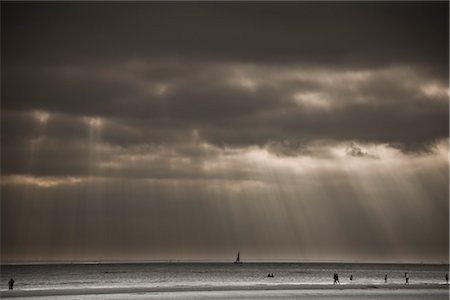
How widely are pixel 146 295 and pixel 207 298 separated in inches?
314

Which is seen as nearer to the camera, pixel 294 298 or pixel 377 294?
pixel 294 298

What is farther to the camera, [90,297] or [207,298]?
[90,297]

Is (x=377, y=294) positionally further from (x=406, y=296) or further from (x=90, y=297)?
(x=90, y=297)

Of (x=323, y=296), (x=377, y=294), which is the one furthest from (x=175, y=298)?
(x=377, y=294)

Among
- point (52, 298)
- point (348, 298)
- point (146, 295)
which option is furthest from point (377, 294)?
point (52, 298)

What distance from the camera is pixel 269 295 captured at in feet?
169

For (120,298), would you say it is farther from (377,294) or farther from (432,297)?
(432,297)

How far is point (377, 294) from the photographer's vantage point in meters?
→ 54.6

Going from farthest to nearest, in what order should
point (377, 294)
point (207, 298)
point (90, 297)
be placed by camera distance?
point (377, 294) < point (90, 297) < point (207, 298)

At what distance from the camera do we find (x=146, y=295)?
51.5 metres

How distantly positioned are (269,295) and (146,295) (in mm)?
13064

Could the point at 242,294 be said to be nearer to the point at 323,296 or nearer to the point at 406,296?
the point at 323,296

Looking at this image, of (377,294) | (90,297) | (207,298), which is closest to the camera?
(207,298)

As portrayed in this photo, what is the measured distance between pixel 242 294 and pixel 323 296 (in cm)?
857
